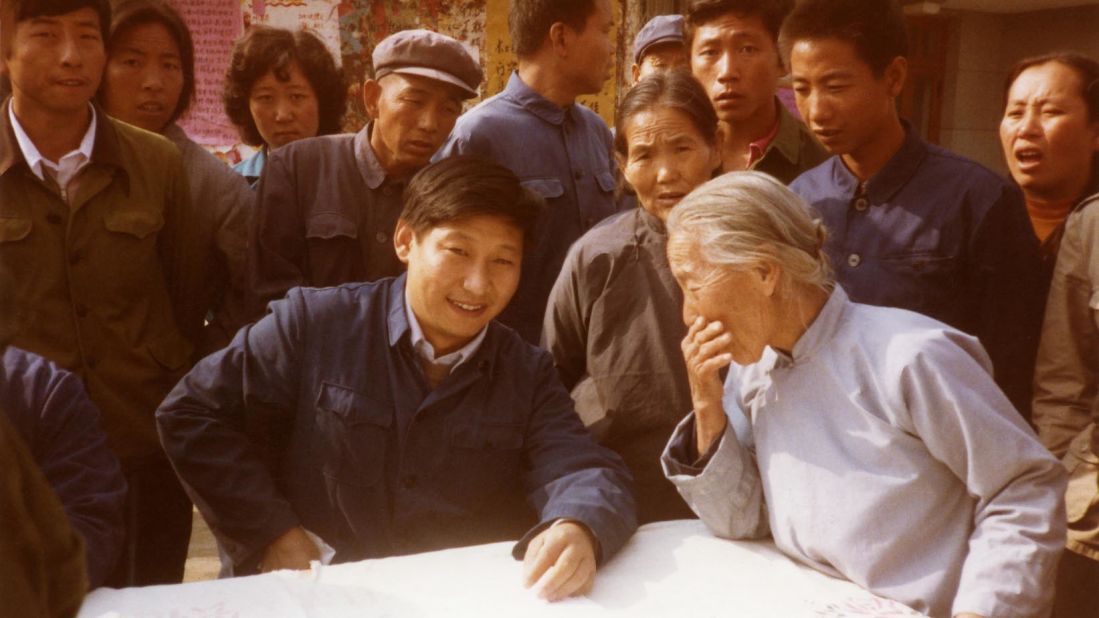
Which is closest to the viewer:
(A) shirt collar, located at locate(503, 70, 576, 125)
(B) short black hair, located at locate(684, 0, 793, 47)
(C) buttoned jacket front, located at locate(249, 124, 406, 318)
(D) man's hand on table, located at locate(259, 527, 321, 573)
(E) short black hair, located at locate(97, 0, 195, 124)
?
(D) man's hand on table, located at locate(259, 527, 321, 573)

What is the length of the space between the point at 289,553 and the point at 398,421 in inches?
13.0

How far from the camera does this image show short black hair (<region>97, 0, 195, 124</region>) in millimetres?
3164

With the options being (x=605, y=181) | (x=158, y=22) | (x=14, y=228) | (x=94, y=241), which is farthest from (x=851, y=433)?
(x=158, y=22)

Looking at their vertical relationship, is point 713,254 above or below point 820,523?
above

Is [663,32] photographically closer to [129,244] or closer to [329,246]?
[329,246]

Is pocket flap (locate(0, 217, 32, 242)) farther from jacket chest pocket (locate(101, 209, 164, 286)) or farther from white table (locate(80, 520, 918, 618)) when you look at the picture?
white table (locate(80, 520, 918, 618))

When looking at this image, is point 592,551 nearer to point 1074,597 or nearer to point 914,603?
point 914,603

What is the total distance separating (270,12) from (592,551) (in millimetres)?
3349

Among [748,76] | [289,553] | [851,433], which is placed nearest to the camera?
[851,433]

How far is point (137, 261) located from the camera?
260 cm

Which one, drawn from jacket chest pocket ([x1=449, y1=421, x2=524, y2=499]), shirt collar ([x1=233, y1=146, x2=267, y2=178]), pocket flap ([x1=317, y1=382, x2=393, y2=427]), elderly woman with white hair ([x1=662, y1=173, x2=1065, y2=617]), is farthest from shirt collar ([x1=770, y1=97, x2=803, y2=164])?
shirt collar ([x1=233, y1=146, x2=267, y2=178])

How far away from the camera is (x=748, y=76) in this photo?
10.1ft

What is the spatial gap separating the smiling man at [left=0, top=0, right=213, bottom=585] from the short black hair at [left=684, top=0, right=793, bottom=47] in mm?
1626

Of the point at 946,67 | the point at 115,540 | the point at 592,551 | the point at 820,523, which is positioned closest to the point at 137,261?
the point at 115,540
